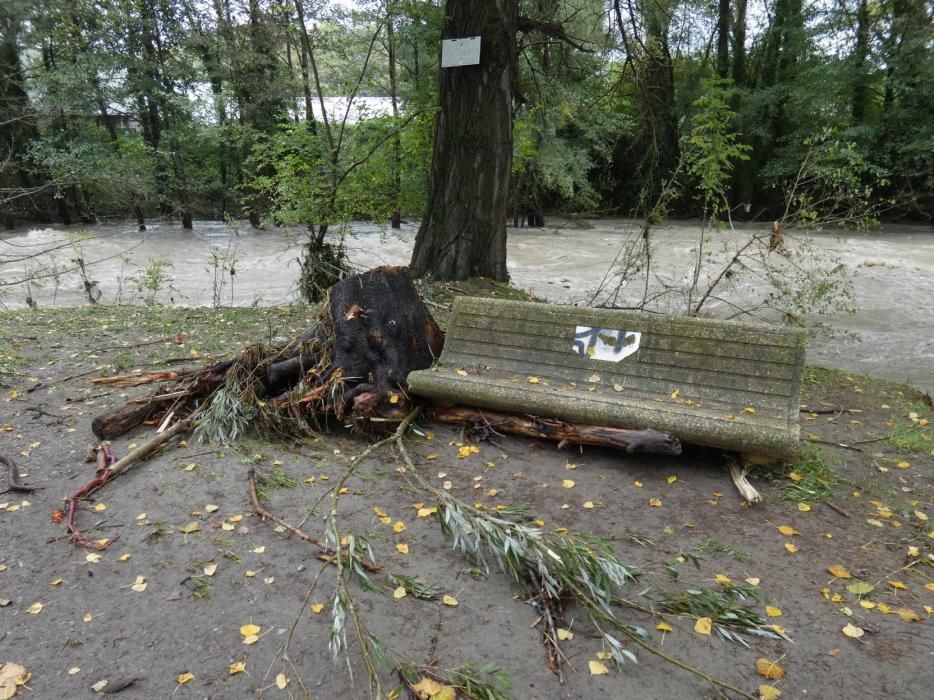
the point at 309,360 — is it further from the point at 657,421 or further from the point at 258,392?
the point at 657,421

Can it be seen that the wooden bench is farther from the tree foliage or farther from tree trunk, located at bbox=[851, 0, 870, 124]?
tree trunk, located at bbox=[851, 0, 870, 124]

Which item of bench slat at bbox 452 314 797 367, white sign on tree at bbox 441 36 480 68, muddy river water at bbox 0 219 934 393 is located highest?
white sign on tree at bbox 441 36 480 68

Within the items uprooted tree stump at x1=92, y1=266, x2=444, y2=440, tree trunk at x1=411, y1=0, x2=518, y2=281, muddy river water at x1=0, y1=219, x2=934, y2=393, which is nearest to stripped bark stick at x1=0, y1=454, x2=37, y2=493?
uprooted tree stump at x1=92, y1=266, x2=444, y2=440

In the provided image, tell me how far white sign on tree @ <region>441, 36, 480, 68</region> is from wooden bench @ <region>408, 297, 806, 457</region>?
10.6ft

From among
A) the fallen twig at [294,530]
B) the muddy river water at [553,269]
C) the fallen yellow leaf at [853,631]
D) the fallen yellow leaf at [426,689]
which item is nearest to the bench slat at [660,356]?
the fallen yellow leaf at [853,631]

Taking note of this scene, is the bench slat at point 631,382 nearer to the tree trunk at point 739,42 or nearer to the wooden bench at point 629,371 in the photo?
the wooden bench at point 629,371

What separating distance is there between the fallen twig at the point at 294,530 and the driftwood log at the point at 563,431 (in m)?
1.33

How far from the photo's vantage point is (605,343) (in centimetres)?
419

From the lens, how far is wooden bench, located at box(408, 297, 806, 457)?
3.56m

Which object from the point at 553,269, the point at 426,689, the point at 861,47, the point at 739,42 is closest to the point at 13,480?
the point at 426,689

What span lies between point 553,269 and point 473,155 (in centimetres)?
914

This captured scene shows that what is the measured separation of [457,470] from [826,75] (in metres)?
20.4

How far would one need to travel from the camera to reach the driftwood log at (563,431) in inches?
138

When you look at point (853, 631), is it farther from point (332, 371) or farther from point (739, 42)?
point (739, 42)
